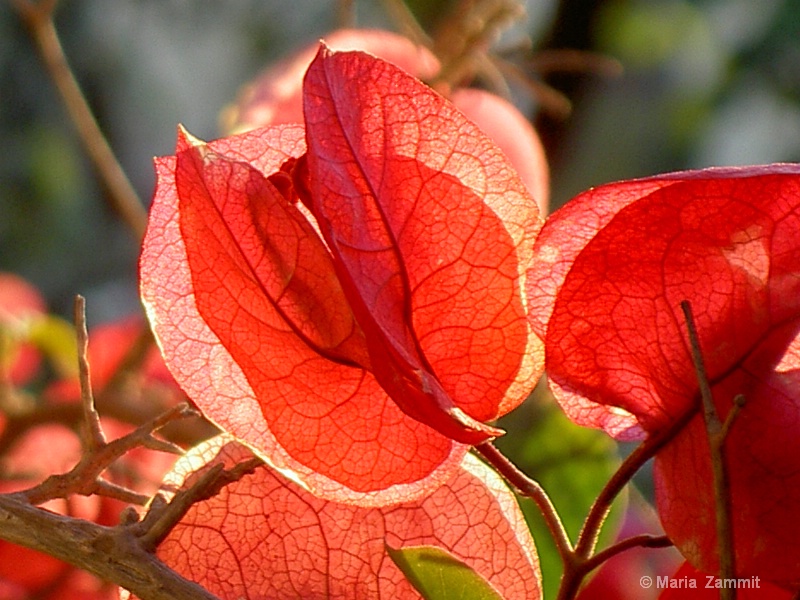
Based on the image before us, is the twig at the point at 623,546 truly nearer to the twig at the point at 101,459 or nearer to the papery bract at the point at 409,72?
the twig at the point at 101,459

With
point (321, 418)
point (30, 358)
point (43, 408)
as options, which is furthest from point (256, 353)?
point (30, 358)

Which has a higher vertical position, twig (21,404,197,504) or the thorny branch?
twig (21,404,197,504)

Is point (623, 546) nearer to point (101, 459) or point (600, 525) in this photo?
point (600, 525)

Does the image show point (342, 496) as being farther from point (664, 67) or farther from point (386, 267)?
point (664, 67)

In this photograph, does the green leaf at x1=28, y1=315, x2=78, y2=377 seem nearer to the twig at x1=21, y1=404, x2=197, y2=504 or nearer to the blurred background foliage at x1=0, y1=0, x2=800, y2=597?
the blurred background foliage at x1=0, y1=0, x2=800, y2=597

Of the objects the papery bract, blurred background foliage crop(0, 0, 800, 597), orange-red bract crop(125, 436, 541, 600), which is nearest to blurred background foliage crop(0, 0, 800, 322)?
blurred background foliage crop(0, 0, 800, 597)

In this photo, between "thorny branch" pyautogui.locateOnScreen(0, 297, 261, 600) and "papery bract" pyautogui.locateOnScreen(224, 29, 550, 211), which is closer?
"thorny branch" pyautogui.locateOnScreen(0, 297, 261, 600)
